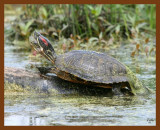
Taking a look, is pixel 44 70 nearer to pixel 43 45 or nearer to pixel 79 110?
pixel 43 45

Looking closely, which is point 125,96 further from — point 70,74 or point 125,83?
point 70,74

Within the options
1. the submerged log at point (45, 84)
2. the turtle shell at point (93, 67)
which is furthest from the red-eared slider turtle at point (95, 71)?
the submerged log at point (45, 84)

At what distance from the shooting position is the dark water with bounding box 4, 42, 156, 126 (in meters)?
4.09

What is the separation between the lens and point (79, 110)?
179 inches

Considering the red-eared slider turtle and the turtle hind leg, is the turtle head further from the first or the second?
the turtle hind leg

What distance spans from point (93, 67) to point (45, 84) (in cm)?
75

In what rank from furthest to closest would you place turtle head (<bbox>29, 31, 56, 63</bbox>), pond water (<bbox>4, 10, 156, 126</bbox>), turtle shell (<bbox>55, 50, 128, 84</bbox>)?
turtle head (<bbox>29, 31, 56, 63</bbox>) → turtle shell (<bbox>55, 50, 128, 84</bbox>) → pond water (<bbox>4, 10, 156, 126</bbox>)

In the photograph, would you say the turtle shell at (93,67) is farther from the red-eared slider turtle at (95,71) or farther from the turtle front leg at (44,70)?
the turtle front leg at (44,70)

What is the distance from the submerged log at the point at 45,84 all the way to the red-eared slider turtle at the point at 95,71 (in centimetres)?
15

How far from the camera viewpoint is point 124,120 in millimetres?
4137

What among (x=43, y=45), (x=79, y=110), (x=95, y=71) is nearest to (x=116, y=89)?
(x=95, y=71)

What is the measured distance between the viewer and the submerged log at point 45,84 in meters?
5.33

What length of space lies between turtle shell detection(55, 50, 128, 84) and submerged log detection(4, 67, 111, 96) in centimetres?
30

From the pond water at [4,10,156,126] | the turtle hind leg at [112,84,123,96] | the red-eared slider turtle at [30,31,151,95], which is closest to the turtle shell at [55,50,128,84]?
the red-eared slider turtle at [30,31,151,95]
